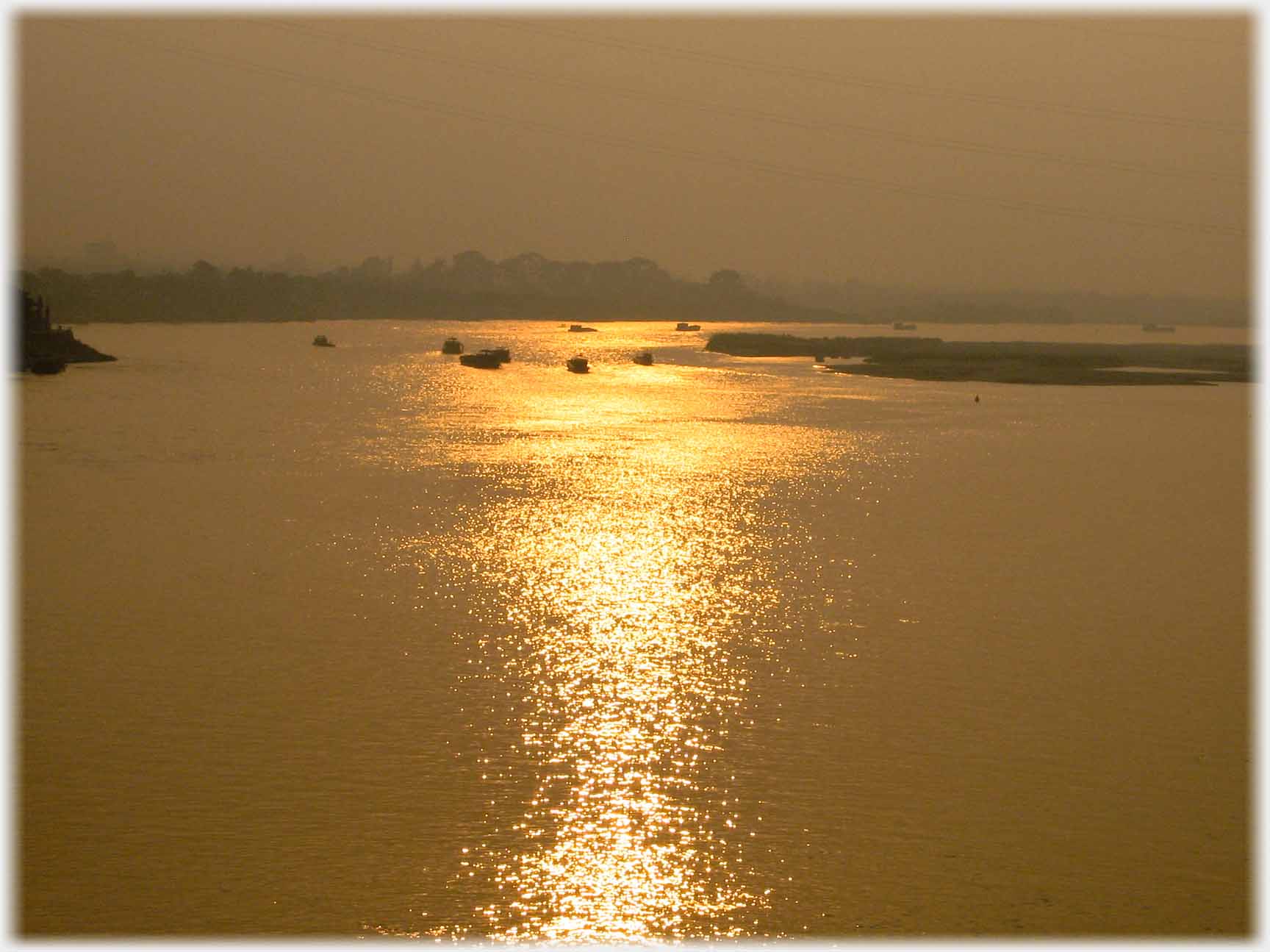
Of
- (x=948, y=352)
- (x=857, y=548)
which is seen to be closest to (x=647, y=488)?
(x=857, y=548)

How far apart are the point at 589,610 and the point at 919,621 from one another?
A: 3615 millimetres

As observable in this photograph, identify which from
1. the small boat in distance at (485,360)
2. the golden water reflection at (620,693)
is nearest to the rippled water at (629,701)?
the golden water reflection at (620,693)

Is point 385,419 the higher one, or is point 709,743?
point 385,419

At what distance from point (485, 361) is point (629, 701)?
6036 centimetres

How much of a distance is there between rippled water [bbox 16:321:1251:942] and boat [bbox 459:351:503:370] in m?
42.9

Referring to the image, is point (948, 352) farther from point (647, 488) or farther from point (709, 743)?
point (709, 743)

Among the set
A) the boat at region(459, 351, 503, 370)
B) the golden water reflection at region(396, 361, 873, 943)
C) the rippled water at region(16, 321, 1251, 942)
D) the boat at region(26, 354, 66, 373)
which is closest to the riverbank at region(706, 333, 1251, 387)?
the boat at region(459, 351, 503, 370)

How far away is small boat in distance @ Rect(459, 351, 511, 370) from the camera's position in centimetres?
7119

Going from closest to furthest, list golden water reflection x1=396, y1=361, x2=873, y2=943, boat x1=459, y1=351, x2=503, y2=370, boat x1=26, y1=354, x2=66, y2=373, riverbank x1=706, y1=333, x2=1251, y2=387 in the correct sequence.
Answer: golden water reflection x1=396, y1=361, x2=873, y2=943
boat x1=26, y1=354, x2=66, y2=373
riverbank x1=706, y1=333, x2=1251, y2=387
boat x1=459, y1=351, x2=503, y2=370

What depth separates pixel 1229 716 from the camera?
11969mm

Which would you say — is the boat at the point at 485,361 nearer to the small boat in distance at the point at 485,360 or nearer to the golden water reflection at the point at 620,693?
the small boat in distance at the point at 485,360

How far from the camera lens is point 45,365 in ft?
174

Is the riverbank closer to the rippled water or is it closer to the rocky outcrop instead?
the rippled water

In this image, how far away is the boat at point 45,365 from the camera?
5256 centimetres
